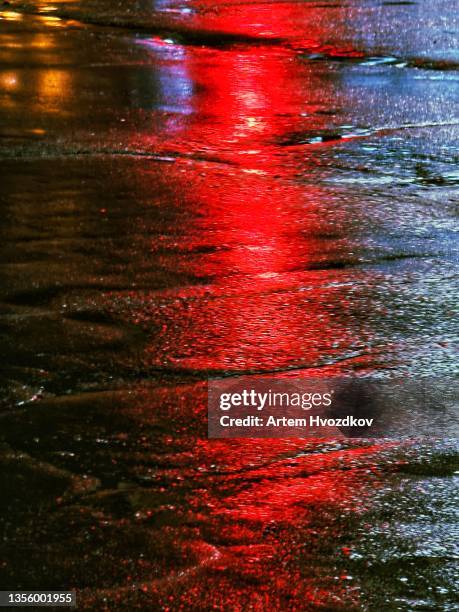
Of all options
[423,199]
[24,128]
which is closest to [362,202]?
[423,199]

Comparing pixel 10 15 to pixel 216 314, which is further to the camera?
pixel 10 15

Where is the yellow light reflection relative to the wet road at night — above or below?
above

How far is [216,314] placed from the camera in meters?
5.51

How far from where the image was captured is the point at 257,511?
153 inches

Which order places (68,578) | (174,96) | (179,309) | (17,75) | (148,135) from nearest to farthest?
(68,578) → (179,309) → (148,135) → (174,96) → (17,75)

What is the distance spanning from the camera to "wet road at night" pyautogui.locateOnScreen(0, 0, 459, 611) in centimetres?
366

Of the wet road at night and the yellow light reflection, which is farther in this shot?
the yellow light reflection

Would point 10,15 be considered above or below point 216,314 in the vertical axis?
above

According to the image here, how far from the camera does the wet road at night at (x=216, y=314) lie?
12.0 feet

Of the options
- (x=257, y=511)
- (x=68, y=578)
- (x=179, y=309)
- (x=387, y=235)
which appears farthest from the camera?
(x=387, y=235)

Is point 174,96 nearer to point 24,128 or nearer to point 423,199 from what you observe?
point 24,128

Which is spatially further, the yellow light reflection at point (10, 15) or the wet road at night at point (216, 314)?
the yellow light reflection at point (10, 15)

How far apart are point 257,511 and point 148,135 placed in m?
5.26

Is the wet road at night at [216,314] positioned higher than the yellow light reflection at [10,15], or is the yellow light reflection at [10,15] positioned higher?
the yellow light reflection at [10,15]
